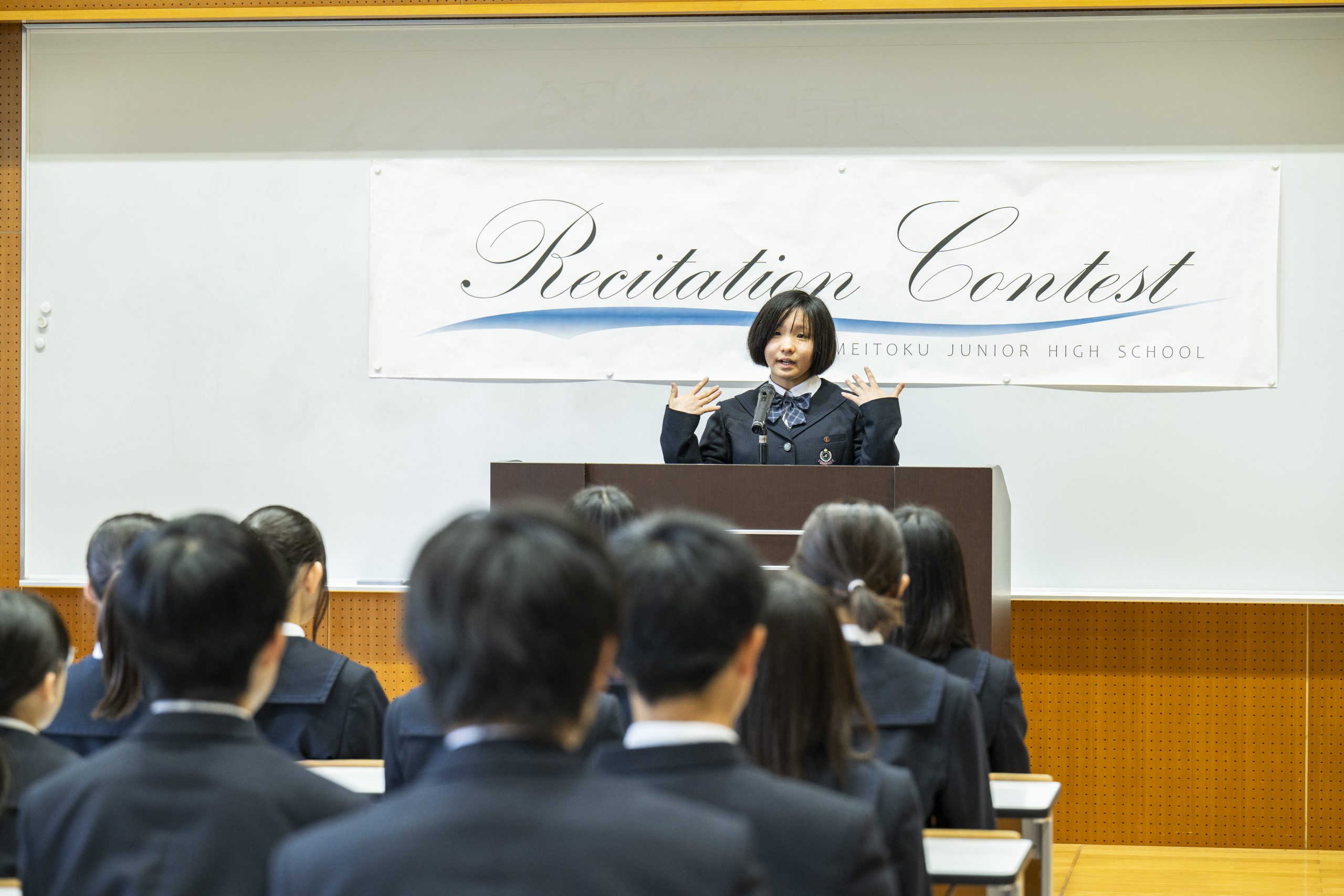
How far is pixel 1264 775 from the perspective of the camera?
465 centimetres

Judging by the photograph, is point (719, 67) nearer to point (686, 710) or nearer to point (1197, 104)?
point (1197, 104)

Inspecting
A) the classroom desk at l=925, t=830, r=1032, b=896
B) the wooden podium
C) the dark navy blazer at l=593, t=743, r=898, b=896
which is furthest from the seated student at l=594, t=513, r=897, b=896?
the wooden podium

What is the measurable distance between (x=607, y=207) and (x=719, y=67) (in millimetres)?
663

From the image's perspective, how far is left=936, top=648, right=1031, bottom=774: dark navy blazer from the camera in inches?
99.4

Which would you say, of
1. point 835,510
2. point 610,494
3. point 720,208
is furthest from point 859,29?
point 835,510

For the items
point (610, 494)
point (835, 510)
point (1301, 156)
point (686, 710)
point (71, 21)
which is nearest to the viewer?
point (686, 710)

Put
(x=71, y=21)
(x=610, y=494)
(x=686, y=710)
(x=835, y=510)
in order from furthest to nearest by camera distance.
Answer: (x=71, y=21) → (x=610, y=494) → (x=835, y=510) → (x=686, y=710)

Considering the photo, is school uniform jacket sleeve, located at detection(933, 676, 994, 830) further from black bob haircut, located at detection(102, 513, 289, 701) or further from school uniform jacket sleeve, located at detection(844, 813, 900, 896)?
black bob haircut, located at detection(102, 513, 289, 701)

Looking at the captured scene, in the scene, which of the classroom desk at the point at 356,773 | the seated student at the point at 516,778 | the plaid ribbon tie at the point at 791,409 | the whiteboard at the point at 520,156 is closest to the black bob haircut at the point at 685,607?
the seated student at the point at 516,778

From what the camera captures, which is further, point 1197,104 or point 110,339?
point 110,339

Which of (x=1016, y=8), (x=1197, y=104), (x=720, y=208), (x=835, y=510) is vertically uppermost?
(x=1016, y=8)

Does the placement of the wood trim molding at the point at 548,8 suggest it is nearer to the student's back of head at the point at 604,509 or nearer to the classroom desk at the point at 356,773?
the student's back of head at the point at 604,509

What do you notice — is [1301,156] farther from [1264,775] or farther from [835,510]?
[835,510]

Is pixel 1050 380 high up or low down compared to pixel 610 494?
up
